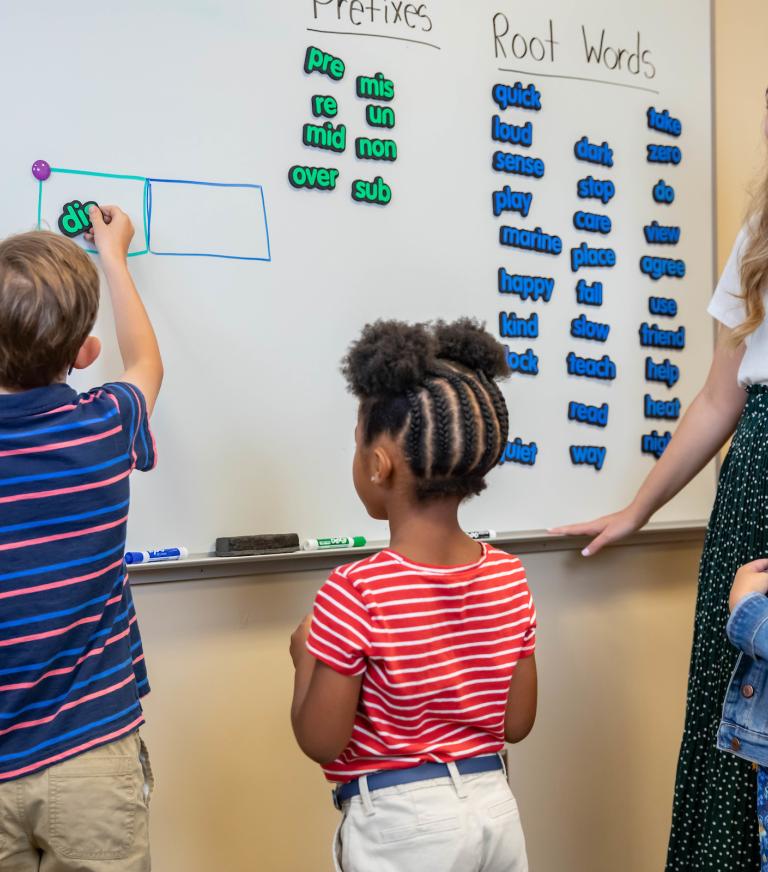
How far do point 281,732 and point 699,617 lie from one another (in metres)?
0.65

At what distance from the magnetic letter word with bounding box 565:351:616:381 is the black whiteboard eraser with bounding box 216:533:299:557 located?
0.60 meters

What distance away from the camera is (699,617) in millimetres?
1452

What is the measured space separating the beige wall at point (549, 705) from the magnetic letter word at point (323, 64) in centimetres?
77

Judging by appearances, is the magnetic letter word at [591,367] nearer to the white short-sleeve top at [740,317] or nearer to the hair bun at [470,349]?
the white short-sleeve top at [740,317]

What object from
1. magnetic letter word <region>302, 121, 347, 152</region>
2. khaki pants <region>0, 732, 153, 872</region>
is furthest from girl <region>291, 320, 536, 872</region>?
magnetic letter word <region>302, 121, 347, 152</region>

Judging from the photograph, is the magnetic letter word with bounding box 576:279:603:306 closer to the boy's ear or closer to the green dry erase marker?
the green dry erase marker

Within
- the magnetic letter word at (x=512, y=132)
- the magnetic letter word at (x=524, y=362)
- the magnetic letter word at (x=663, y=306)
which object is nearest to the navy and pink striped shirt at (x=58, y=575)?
the magnetic letter word at (x=524, y=362)

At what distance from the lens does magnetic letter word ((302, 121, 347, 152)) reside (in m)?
1.49

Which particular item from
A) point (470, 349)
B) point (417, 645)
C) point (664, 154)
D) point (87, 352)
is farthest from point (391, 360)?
point (664, 154)

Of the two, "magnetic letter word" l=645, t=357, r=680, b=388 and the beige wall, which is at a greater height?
"magnetic letter word" l=645, t=357, r=680, b=388

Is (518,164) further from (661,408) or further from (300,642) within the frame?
(300,642)

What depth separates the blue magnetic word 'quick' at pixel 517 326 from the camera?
65.9 inches

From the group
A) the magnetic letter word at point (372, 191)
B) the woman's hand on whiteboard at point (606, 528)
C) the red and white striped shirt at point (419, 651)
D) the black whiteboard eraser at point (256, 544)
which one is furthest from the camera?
the woman's hand on whiteboard at point (606, 528)

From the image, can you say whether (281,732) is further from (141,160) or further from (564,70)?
(564,70)
